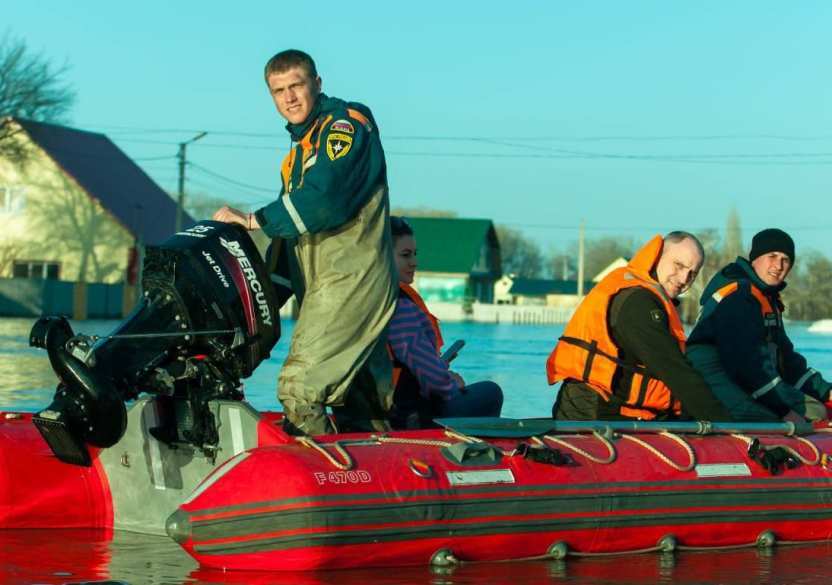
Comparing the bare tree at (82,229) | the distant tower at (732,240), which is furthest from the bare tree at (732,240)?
the bare tree at (82,229)

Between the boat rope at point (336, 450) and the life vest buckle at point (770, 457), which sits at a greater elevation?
the boat rope at point (336, 450)

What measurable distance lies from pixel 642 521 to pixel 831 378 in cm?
1533

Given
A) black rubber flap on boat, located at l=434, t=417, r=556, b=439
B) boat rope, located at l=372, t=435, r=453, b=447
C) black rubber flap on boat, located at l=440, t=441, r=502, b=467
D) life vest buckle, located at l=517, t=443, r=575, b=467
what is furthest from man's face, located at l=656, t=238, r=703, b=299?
boat rope, located at l=372, t=435, r=453, b=447

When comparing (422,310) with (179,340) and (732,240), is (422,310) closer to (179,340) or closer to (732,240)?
(179,340)

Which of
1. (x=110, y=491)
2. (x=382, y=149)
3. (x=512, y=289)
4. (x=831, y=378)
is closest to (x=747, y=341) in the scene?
(x=382, y=149)

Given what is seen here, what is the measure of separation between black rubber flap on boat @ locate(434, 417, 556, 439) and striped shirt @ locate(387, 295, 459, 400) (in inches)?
18.6

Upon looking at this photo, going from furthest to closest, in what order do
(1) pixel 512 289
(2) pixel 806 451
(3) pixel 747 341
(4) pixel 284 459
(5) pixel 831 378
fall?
(1) pixel 512 289 → (5) pixel 831 378 → (3) pixel 747 341 → (2) pixel 806 451 → (4) pixel 284 459

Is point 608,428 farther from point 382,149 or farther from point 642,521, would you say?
point 382,149

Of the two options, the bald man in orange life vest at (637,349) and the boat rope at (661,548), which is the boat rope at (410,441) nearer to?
the boat rope at (661,548)

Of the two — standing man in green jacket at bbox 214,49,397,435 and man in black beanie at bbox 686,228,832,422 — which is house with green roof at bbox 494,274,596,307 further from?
standing man in green jacket at bbox 214,49,397,435

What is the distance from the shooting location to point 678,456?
690 cm

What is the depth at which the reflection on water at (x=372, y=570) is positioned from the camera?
19.4 feet

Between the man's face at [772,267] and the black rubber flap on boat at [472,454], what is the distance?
2594 millimetres

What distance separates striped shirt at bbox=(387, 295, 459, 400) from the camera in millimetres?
6914
